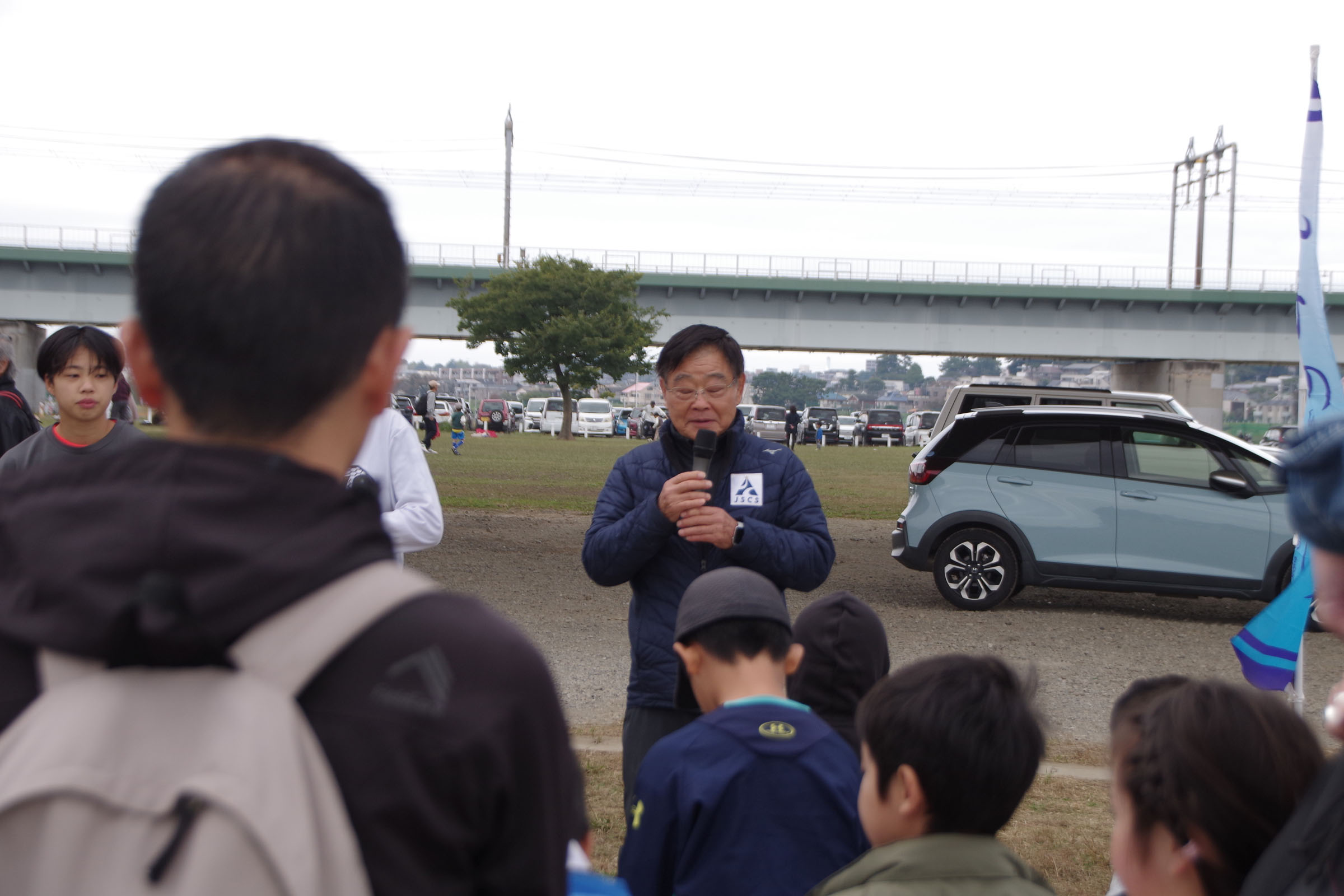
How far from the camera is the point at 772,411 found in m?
55.6

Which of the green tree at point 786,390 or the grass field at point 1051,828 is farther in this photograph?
the green tree at point 786,390

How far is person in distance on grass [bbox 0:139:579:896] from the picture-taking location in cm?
96

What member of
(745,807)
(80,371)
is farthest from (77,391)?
(745,807)

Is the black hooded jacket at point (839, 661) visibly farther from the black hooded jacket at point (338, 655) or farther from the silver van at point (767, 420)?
the silver van at point (767, 420)

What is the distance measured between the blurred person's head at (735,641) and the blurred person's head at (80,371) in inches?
117

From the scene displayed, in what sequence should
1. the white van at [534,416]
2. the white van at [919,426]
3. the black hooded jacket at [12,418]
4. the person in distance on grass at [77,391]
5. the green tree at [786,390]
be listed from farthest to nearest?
the green tree at [786,390]
the white van at [534,416]
the white van at [919,426]
the black hooded jacket at [12,418]
the person in distance on grass at [77,391]

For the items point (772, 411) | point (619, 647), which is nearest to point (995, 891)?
point (619, 647)

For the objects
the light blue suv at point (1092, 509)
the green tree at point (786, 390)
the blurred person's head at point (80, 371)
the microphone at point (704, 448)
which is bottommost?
the green tree at point (786, 390)

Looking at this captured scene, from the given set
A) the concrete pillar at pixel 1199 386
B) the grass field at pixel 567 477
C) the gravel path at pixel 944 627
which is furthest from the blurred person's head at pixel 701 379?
the concrete pillar at pixel 1199 386

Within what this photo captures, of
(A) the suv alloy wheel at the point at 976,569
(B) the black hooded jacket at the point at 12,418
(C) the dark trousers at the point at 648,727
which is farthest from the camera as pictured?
(A) the suv alloy wheel at the point at 976,569

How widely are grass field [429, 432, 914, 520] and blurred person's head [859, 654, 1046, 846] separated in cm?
996

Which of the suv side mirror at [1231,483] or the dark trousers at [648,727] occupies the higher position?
the suv side mirror at [1231,483]

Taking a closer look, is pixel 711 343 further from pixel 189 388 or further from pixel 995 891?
pixel 189 388

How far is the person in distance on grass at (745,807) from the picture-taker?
7.66 feet
